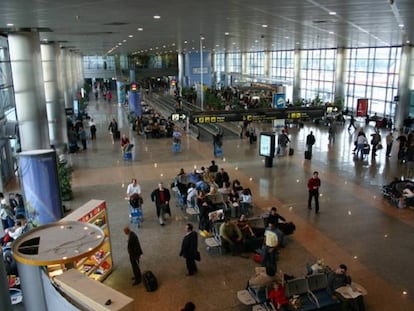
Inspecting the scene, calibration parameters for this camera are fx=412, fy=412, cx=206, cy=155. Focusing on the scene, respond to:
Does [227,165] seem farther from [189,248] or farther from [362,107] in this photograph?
[362,107]

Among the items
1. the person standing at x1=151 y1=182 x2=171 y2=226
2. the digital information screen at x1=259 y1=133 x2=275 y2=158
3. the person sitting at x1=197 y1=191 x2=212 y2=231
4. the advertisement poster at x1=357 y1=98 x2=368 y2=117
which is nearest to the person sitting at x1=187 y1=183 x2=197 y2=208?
the person standing at x1=151 y1=182 x2=171 y2=226

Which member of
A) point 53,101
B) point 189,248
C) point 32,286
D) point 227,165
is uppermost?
point 53,101

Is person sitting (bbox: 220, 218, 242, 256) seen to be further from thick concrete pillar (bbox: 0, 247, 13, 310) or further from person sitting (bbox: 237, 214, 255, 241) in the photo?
thick concrete pillar (bbox: 0, 247, 13, 310)

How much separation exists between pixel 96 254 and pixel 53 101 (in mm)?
16020

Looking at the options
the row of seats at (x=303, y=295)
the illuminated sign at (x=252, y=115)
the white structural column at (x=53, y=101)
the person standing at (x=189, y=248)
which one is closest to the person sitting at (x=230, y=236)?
the person standing at (x=189, y=248)

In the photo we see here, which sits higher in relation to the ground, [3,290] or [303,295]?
[3,290]

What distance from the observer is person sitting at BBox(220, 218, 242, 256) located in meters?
10.7

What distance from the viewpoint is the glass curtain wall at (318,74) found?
3953 centimetres

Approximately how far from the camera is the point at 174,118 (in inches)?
727

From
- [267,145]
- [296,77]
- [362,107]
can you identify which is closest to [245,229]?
[267,145]

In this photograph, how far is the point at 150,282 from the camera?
9070 mm

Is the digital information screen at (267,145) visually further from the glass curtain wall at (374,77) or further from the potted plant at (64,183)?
the glass curtain wall at (374,77)

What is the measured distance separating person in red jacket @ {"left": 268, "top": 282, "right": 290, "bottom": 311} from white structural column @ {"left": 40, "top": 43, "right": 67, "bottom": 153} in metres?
17.8

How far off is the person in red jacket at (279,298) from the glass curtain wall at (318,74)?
32141mm
